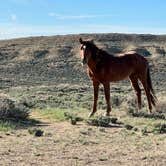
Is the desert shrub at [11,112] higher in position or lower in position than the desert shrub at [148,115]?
higher

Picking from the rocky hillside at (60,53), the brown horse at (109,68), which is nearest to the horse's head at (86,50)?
the brown horse at (109,68)

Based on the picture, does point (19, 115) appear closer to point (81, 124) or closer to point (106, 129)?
point (81, 124)

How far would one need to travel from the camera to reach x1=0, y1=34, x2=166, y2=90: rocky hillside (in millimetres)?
56531

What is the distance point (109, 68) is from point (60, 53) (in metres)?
55.5

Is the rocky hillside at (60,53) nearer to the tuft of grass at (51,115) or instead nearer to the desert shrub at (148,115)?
the tuft of grass at (51,115)

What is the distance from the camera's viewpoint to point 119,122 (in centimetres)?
1425

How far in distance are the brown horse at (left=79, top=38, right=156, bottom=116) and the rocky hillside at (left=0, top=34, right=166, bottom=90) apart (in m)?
34.3

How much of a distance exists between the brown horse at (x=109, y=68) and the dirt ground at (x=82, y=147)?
2589mm

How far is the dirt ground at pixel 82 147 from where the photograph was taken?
9.31m

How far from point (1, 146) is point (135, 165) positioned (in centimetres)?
280

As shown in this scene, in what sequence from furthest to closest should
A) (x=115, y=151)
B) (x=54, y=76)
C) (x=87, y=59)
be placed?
(x=54, y=76) → (x=87, y=59) → (x=115, y=151)

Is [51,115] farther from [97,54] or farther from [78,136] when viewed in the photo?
[78,136]

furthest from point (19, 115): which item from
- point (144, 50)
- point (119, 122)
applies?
point (144, 50)

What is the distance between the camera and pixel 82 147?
10.6 m
